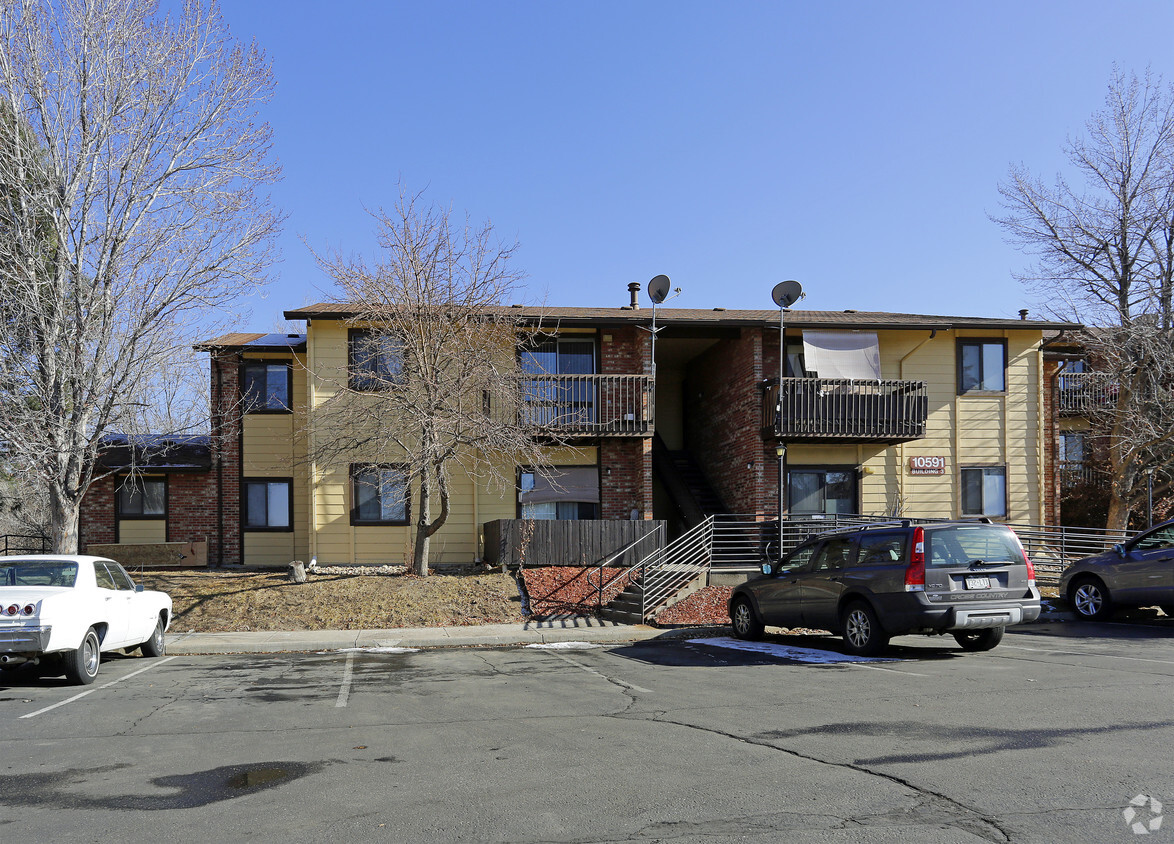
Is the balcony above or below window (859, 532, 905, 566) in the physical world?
above

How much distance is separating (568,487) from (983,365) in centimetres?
1163

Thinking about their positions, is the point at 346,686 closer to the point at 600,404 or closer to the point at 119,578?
the point at 119,578

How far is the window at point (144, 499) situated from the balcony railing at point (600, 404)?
400 inches

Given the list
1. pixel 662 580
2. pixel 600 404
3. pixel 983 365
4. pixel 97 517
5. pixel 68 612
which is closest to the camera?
pixel 68 612

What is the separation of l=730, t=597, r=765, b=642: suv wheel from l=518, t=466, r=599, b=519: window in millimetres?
9005

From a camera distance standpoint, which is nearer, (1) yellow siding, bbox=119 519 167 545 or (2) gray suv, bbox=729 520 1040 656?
(2) gray suv, bbox=729 520 1040 656

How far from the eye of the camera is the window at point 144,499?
75.5 ft

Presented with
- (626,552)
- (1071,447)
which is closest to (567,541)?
(626,552)

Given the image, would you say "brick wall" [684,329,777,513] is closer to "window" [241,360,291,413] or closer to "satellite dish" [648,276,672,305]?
"satellite dish" [648,276,672,305]

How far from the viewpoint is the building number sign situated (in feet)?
78.0

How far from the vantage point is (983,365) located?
24219 mm

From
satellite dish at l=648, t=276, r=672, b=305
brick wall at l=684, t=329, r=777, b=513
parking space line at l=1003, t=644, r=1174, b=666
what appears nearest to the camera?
parking space line at l=1003, t=644, r=1174, b=666

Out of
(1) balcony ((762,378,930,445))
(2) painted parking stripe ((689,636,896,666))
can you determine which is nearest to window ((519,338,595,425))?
(1) balcony ((762,378,930,445))

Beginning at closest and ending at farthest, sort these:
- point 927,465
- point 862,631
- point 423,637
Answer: point 862,631, point 423,637, point 927,465
